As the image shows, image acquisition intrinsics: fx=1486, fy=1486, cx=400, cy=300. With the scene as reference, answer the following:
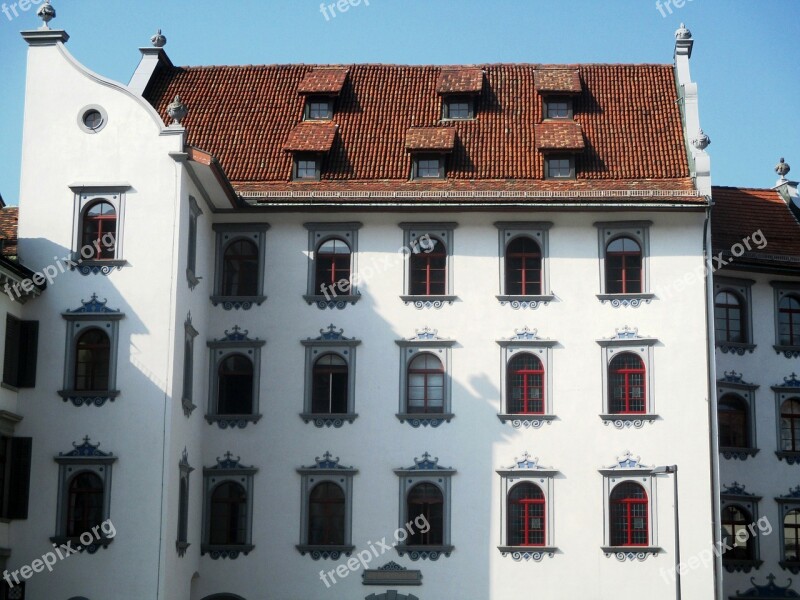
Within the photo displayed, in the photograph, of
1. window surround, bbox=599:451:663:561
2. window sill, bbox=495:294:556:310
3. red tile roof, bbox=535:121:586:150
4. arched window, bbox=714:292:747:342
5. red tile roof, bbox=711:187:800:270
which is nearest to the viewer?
window surround, bbox=599:451:663:561

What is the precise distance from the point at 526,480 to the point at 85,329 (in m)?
11.5

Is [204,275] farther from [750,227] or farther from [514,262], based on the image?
[750,227]

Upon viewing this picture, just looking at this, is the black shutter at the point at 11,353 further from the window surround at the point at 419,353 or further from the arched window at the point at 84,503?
the window surround at the point at 419,353

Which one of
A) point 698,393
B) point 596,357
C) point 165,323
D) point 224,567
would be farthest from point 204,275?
point 698,393

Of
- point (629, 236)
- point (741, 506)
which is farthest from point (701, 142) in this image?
point (741, 506)

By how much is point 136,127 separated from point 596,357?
1296cm

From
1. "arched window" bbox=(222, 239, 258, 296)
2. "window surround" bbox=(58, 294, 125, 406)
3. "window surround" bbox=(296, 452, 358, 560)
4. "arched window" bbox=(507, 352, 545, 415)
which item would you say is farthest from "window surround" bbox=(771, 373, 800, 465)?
"window surround" bbox=(58, 294, 125, 406)

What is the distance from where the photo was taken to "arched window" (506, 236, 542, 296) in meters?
38.8

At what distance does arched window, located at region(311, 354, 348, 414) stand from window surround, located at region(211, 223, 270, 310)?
2.38 metres

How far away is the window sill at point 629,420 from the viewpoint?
37.5 metres

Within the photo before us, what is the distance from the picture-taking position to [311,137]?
41.5m

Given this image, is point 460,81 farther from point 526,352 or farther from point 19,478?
point 19,478

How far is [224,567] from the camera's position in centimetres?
3753

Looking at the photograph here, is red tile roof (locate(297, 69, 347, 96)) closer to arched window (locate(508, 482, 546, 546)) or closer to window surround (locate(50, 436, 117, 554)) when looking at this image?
arched window (locate(508, 482, 546, 546))
